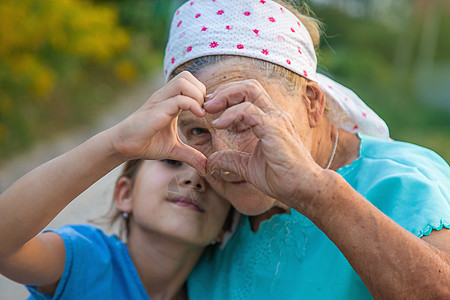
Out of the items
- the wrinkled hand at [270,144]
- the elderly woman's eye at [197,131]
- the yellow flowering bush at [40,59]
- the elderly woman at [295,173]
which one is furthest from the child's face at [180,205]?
the yellow flowering bush at [40,59]

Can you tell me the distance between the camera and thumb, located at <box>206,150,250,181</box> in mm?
1794

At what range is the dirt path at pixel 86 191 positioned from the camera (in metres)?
3.64

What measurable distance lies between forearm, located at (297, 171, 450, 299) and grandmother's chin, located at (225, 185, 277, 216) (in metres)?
0.48

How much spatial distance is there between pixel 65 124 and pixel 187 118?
5.56 meters

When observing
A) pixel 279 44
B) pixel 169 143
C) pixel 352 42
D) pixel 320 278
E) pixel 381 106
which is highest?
pixel 279 44

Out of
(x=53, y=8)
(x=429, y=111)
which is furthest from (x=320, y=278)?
(x=429, y=111)

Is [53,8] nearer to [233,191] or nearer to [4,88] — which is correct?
[4,88]

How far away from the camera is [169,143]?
192cm

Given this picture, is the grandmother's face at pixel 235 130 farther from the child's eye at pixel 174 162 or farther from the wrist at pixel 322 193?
the wrist at pixel 322 193

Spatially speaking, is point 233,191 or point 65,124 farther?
point 65,124

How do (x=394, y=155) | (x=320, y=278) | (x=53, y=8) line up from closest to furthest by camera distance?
(x=320, y=278), (x=394, y=155), (x=53, y=8)

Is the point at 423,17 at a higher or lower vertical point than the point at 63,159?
lower

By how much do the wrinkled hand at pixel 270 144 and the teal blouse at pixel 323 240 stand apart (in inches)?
18.6

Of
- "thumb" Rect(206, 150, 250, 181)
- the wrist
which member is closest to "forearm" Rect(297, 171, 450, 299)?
the wrist
